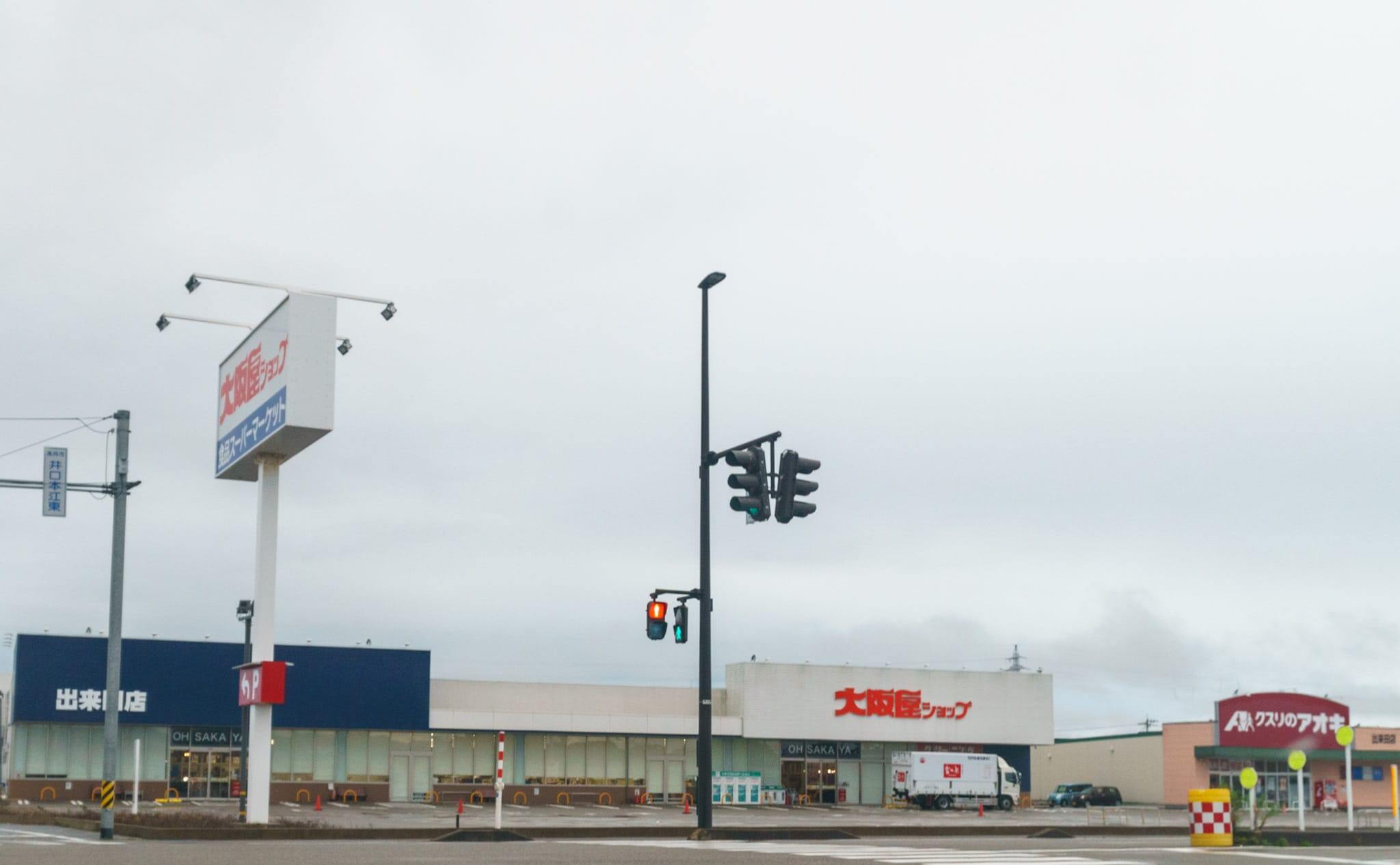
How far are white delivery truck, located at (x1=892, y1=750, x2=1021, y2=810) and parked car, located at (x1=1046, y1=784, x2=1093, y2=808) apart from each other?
1185cm

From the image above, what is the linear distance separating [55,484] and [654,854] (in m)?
18.7

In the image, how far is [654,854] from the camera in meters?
18.0

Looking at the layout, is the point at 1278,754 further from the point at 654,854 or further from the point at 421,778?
the point at 654,854

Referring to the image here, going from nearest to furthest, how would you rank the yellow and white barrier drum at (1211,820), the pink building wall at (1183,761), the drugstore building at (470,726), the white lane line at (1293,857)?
the white lane line at (1293,857) → the yellow and white barrier drum at (1211,820) → the drugstore building at (470,726) → the pink building wall at (1183,761)

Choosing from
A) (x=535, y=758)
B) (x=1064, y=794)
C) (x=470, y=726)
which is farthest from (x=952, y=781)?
(x=470, y=726)

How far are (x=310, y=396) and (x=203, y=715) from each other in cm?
3344

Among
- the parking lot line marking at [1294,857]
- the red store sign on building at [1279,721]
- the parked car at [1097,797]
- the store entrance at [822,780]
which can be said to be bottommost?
the parked car at [1097,797]

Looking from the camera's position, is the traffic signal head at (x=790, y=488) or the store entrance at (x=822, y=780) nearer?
the traffic signal head at (x=790, y=488)

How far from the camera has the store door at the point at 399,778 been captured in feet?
199

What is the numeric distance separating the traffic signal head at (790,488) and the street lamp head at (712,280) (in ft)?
15.2

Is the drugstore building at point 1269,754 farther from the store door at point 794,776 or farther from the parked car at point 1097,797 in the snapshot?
the store door at point 794,776

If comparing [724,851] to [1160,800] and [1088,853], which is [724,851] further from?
[1160,800]

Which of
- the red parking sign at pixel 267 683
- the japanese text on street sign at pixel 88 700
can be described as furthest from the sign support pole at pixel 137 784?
the red parking sign at pixel 267 683

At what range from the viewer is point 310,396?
28719 millimetres
